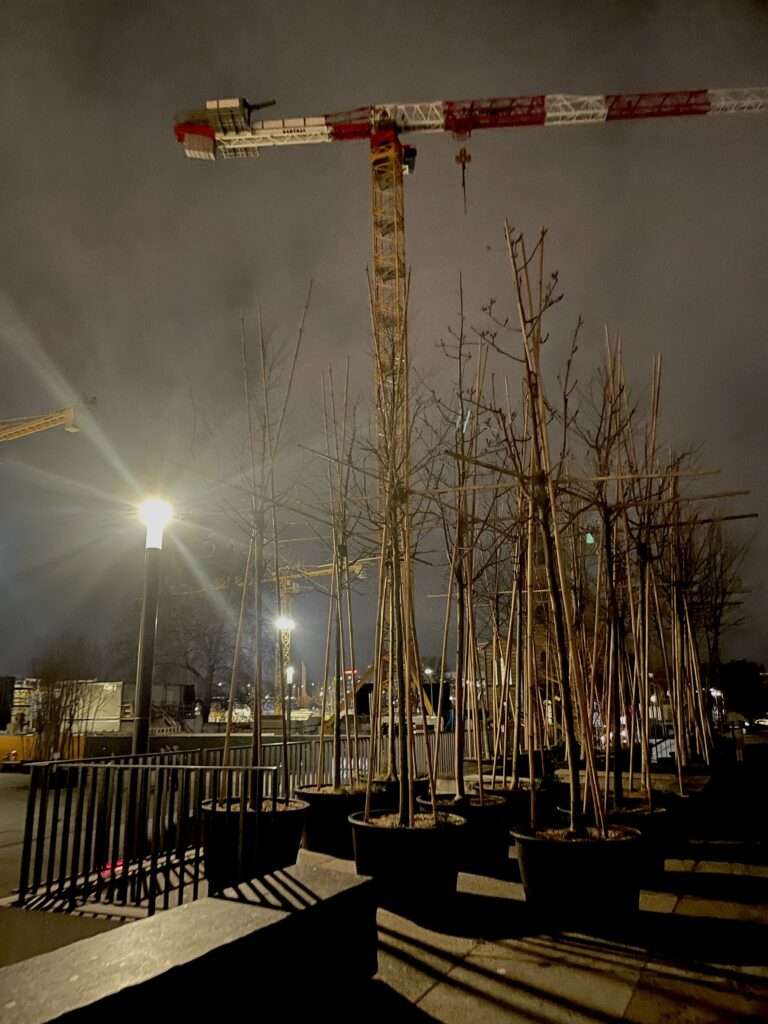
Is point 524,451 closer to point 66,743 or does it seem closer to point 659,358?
point 659,358

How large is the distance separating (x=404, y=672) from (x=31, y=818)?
10.3ft

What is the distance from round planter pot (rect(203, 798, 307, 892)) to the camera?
14.5ft

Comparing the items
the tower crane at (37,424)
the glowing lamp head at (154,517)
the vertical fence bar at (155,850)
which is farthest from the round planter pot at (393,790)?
the tower crane at (37,424)

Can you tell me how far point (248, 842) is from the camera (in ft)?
15.2

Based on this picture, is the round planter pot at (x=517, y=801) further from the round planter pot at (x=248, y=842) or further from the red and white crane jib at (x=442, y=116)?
the red and white crane jib at (x=442, y=116)

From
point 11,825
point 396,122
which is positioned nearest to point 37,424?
point 396,122

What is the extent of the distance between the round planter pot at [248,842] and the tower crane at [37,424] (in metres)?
47.7

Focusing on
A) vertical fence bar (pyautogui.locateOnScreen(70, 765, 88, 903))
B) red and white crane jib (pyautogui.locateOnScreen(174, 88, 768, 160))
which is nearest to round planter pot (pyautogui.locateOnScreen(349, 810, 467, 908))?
vertical fence bar (pyautogui.locateOnScreen(70, 765, 88, 903))

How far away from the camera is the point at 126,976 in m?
1.94

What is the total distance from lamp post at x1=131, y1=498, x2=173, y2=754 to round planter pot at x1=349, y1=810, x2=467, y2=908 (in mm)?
2821

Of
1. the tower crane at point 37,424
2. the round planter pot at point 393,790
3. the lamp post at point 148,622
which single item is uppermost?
the tower crane at point 37,424

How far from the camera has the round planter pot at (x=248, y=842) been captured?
4.43 m

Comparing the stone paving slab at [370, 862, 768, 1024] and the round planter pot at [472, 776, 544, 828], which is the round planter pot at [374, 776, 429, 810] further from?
the stone paving slab at [370, 862, 768, 1024]

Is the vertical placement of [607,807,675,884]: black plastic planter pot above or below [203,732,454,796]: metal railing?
below
